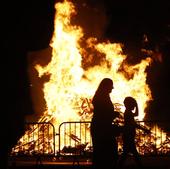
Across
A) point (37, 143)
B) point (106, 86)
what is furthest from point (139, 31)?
point (106, 86)

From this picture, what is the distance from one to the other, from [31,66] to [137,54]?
4.04 m

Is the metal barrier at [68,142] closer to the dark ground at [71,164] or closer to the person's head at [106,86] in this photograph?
the dark ground at [71,164]

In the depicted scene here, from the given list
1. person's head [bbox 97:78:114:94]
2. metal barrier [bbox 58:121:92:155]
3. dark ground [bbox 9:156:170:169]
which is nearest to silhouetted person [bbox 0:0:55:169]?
person's head [bbox 97:78:114:94]

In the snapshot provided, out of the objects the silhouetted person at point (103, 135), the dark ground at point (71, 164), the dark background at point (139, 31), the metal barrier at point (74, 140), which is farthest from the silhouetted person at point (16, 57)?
the dark background at point (139, 31)

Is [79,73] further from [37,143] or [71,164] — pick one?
[71,164]

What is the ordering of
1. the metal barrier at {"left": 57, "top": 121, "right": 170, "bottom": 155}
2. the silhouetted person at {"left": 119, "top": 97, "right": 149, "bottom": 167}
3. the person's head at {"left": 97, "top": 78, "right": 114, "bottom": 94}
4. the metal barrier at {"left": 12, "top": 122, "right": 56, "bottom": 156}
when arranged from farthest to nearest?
1. the metal barrier at {"left": 12, "top": 122, "right": 56, "bottom": 156}
2. the metal barrier at {"left": 57, "top": 121, "right": 170, "bottom": 155}
3. the silhouetted person at {"left": 119, "top": 97, "right": 149, "bottom": 167}
4. the person's head at {"left": 97, "top": 78, "right": 114, "bottom": 94}

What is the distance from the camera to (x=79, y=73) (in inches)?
733

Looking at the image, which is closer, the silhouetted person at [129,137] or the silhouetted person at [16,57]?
the silhouetted person at [16,57]

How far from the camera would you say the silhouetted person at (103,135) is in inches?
385

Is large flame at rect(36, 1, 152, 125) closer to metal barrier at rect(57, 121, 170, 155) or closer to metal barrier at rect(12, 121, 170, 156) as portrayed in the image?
metal barrier at rect(57, 121, 170, 155)

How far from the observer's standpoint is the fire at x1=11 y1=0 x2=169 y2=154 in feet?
55.8

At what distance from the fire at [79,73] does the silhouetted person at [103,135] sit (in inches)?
260

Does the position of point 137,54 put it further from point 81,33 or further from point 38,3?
point 38,3

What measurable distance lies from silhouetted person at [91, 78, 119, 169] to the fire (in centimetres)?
661
